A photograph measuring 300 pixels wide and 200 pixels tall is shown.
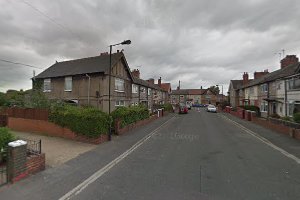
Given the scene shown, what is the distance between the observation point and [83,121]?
1170cm

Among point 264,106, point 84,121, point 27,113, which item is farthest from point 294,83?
point 27,113

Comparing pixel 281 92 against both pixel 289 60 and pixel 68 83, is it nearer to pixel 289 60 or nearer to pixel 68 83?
pixel 289 60

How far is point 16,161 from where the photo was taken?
19.5 feet

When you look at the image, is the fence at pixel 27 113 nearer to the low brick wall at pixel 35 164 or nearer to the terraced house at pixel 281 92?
the low brick wall at pixel 35 164

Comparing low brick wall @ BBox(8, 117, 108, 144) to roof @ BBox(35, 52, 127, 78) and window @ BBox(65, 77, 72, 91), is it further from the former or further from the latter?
roof @ BBox(35, 52, 127, 78)

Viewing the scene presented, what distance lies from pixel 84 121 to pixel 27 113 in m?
6.35

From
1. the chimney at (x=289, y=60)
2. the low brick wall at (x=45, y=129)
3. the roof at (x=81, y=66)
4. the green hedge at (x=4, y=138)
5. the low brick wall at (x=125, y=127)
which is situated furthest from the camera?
the chimney at (x=289, y=60)

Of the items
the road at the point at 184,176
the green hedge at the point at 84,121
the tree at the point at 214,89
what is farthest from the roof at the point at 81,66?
the tree at the point at 214,89

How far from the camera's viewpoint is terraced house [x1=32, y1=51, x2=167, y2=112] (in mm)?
19844

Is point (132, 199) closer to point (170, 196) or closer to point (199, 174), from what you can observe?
point (170, 196)

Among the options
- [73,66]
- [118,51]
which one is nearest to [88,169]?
[118,51]

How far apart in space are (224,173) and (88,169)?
5045 mm

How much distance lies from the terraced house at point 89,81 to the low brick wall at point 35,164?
12.8 m

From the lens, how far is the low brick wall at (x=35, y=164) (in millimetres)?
6459
